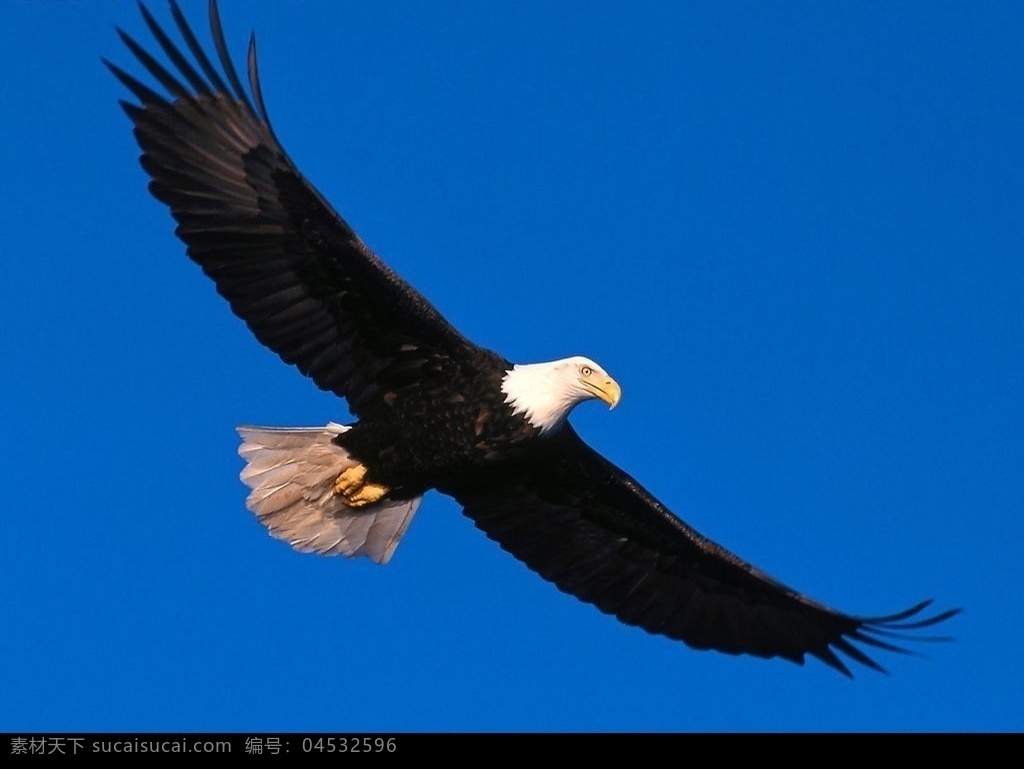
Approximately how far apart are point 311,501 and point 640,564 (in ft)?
6.13

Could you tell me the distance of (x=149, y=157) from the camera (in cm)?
1000

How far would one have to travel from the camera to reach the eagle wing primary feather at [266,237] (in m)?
10.0

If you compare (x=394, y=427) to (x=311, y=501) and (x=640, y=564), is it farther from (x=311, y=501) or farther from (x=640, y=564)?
(x=640, y=564)

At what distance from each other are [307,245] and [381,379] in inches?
31.2

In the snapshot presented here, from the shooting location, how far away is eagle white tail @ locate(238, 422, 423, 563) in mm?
10758

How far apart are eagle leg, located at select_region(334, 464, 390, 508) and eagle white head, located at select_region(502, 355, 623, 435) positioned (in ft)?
3.19

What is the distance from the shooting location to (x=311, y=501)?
35.9 ft

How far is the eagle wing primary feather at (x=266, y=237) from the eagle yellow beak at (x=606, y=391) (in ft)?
2.24
